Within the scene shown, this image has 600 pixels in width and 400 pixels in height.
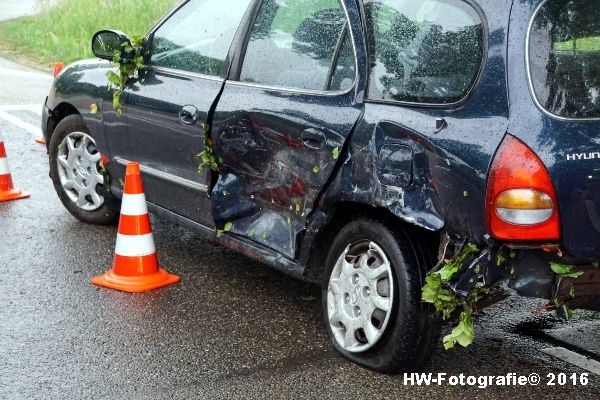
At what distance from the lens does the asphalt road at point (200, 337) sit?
15.4 ft

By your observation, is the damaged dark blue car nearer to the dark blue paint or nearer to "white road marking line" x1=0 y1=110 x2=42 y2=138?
the dark blue paint

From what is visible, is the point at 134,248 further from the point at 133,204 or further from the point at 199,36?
the point at 199,36

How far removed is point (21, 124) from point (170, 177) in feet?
18.6

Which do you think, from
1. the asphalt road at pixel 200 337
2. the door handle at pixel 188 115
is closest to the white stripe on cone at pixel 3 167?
the asphalt road at pixel 200 337

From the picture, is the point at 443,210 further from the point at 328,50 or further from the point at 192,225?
the point at 192,225

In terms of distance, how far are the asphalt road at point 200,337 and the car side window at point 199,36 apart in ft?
4.20

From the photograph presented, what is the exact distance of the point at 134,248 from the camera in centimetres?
609

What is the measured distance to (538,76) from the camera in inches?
165

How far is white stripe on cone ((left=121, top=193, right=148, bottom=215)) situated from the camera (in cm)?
610

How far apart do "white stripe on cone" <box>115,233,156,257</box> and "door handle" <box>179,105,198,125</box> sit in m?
0.77

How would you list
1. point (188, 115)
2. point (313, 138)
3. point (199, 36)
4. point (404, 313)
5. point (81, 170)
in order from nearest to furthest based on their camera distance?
1. point (404, 313)
2. point (313, 138)
3. point (188, 115)
4. point (199, 36)
5. point (81, 170)

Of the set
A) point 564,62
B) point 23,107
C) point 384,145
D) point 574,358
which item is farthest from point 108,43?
point 23,107

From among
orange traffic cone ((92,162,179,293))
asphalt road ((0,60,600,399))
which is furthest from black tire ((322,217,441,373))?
orange traffic cone ((92,162,179,293))

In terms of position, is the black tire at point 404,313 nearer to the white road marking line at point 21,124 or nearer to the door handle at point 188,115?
the door handle at point 188,115
